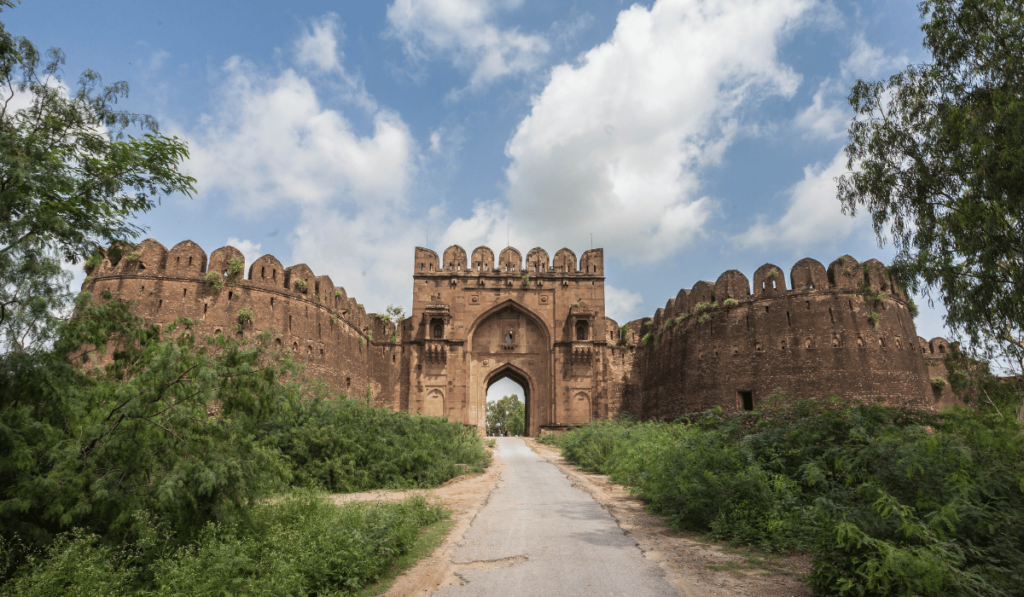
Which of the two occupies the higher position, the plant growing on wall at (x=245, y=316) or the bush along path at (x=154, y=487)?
the plant growing on wall at (x=245, y=316)

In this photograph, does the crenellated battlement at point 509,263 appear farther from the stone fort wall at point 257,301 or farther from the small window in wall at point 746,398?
the small window in wall at point 746,398

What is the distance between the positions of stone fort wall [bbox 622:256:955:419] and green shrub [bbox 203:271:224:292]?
53.3 ft

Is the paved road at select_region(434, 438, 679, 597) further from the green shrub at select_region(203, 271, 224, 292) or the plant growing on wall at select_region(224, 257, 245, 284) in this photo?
the plant growing on wall at select_region(224, 257, 245, 284)

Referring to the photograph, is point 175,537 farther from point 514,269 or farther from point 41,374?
point 514,269

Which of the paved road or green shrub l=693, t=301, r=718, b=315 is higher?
green shrub l=693, t=301, r=718, b=315

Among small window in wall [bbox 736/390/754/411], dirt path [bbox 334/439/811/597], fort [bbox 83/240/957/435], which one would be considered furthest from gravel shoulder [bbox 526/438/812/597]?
small window in wall [bbox 736/390/754/411]

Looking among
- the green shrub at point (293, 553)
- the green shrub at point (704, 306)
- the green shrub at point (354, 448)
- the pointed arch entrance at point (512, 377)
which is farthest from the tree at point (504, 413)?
the green shrub at point (293, 553)

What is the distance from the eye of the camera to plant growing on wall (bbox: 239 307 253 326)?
16.6 meters

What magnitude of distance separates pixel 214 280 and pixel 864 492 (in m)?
16.8

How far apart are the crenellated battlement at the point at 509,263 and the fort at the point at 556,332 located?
6 centimetres

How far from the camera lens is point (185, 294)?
1608cm

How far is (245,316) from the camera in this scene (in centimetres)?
1664

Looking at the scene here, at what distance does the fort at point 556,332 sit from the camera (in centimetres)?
1684

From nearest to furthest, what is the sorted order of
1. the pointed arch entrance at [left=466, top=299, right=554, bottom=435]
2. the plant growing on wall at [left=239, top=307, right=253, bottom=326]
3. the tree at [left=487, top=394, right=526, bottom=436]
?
1. the plant growing on wall at [left=239, top=307, right=253, bottom=326]
2. the pointed arch entrance at [left=466, top=299, right=554, bottom=435]
3. the tree at [left=487, top=394, right=526, bottom=436]
